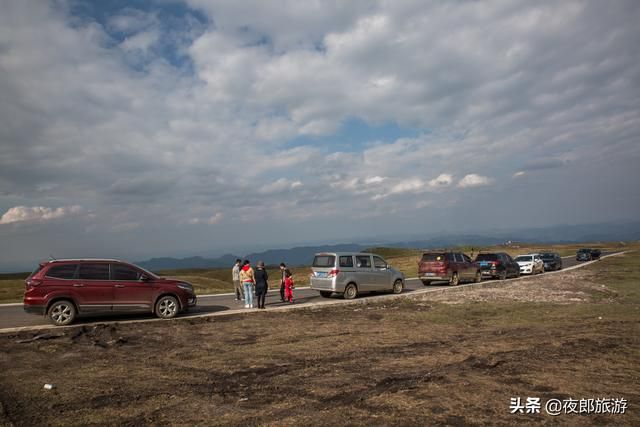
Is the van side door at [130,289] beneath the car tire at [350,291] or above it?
above

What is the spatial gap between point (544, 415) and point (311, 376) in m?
3.57

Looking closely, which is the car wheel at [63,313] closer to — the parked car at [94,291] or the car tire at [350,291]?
the parked car at [94,291]

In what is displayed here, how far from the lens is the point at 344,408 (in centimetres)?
582

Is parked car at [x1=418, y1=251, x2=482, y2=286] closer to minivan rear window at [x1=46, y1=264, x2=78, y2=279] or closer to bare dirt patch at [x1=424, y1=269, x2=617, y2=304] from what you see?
bare dirt patch at [x1=424, y1=269, x2=617, y2=304]

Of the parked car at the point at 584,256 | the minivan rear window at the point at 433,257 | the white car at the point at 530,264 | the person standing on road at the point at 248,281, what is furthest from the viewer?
the parked car at the point at 584,256

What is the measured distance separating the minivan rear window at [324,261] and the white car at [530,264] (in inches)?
858

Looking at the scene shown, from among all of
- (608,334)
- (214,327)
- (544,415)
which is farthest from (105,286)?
(608,334)

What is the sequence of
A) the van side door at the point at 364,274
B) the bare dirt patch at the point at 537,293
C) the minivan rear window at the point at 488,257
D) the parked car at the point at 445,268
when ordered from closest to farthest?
the bare dirt patch at the point at 537,293 → the van side door at the point at 364,274 → the parked car at the point at 445,268 → the minivan rear window at the point at 488,257

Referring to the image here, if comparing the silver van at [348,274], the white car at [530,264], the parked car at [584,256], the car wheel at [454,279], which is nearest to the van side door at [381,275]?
the silver van at [348,274]

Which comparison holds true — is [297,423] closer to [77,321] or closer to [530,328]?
[530,328]

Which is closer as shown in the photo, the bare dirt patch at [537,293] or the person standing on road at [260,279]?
the person standing on road at [260,279]

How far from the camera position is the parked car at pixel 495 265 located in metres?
27.6

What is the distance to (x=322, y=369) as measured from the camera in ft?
25.9

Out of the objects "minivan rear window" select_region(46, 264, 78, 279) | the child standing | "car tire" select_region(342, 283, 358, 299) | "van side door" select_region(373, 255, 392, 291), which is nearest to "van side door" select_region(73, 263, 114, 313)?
"minivan rear window" select_region(46, 264, 78, 279)
